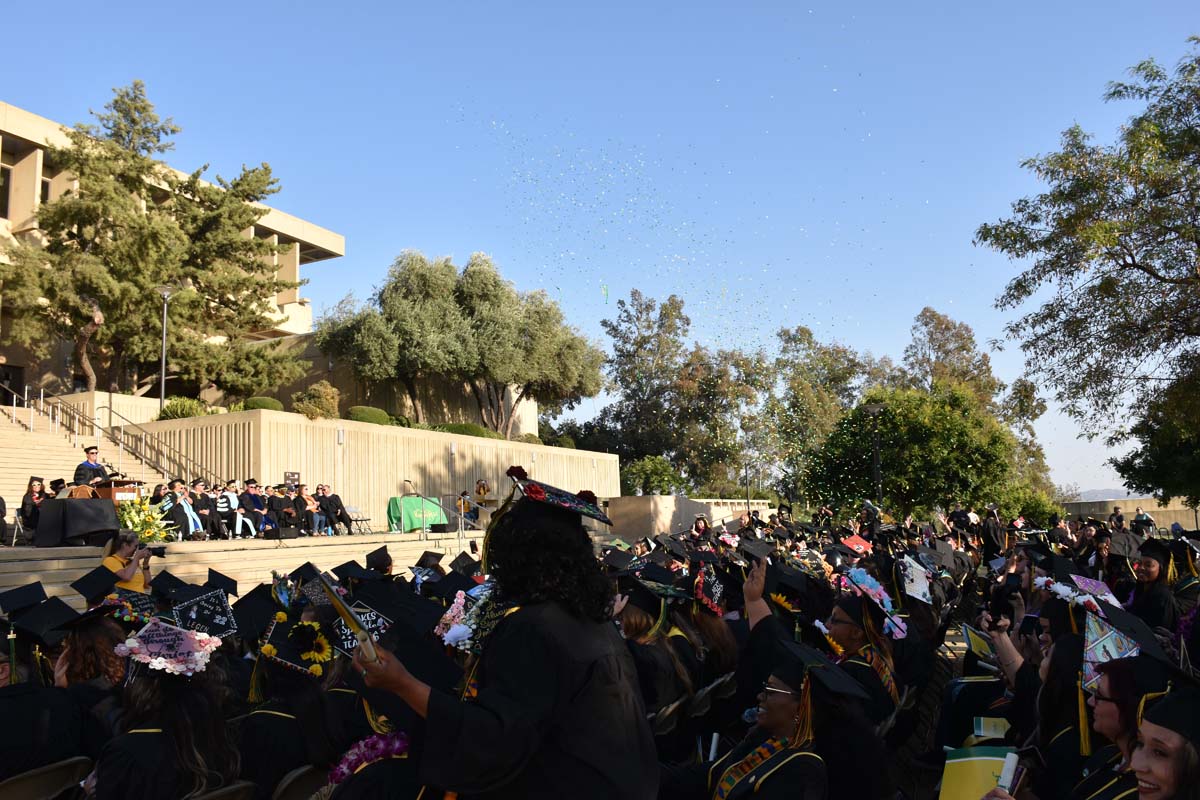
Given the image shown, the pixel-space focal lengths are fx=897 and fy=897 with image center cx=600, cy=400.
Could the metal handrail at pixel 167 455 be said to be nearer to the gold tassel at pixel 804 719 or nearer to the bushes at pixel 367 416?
the bushes at pixel 367 416

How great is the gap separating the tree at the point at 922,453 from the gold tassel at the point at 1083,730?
82.0ft

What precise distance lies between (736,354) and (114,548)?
131 feet

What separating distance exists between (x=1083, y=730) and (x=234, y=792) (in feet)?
10.3

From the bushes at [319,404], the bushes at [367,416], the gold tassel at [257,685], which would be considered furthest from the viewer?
the bushes at [367,416]

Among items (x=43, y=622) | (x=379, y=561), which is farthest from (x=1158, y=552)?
(x=43, y=622)

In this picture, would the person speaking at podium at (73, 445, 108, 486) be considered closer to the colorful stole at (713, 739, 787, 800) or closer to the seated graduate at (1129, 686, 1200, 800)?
the colorful stole at (713, 739, 787, 800)

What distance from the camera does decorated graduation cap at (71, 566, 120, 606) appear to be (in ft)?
20.6

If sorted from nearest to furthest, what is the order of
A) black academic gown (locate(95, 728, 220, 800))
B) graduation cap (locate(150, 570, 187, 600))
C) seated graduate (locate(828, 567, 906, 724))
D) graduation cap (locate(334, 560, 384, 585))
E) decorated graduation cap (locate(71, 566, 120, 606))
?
black academic gown (locate(95, 728, 220, 800)), seated graduate (locate(828, 567, 906, 724)), graduation cap (locate(150, 570, 187, 600)), decorated graduation cap (locate(71, 566, 120, 606)), graduation cap (locate(334, 560, 384, 585))

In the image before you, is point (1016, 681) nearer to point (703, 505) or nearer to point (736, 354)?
point (703, 505)

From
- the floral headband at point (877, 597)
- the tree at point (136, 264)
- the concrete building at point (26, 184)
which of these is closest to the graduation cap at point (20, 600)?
the floral headband at point (877, 597)

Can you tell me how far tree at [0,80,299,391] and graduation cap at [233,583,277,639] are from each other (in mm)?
24441

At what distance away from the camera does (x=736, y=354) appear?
46.6 meters

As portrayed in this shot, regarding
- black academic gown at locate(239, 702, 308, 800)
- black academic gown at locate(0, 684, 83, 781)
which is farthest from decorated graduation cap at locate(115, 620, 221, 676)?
black academic gown at locate(0, 684, 83, 781)

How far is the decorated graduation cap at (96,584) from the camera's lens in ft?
20.6
